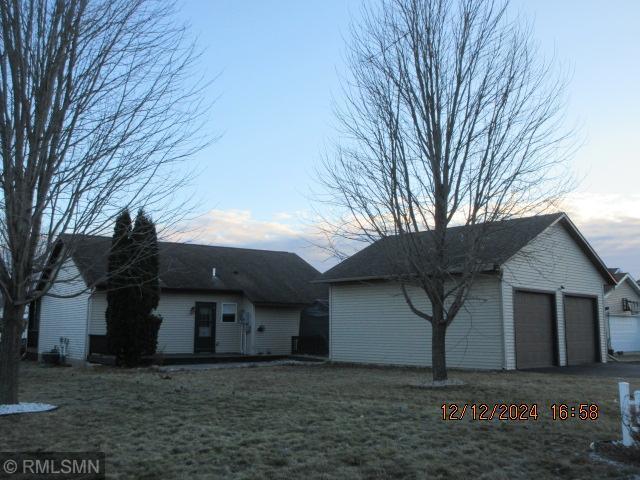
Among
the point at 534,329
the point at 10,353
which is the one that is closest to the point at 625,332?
the point at 534,329

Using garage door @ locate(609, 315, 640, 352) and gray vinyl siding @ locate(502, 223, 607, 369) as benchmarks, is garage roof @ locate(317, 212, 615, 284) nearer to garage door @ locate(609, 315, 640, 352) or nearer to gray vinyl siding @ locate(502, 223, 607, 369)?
gray vinyl siding @ locate(502, 223, 607, 369)

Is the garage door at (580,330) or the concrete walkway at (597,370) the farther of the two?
the garage door at (580,330)

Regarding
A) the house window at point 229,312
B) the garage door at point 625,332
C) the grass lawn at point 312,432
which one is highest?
the house window at point 229,312

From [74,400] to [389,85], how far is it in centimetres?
899

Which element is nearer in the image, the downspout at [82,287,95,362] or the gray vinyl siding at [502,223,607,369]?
the gray vinyl siding at [502,223,607,369]

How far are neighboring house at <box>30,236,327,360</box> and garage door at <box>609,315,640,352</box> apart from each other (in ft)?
45.9

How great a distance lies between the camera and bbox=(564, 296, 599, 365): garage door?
1997 cm

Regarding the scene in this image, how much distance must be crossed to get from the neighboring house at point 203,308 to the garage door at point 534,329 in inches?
391

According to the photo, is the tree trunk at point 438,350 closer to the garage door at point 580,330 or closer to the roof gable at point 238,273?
the garage door at point 580,330

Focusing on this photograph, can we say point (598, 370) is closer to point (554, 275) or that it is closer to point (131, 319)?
point (554, 275)

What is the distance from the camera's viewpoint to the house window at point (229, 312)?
24305 millimetres

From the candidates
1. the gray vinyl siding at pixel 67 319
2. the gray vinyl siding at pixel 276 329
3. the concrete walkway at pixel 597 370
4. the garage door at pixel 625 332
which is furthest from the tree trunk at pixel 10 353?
the garage door at pixel 625 332

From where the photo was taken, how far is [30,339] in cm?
2794

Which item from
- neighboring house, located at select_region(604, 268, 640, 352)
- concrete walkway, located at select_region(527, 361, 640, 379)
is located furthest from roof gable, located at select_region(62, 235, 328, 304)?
neighboring house, located at select_region(604, 268, 640, 352)
